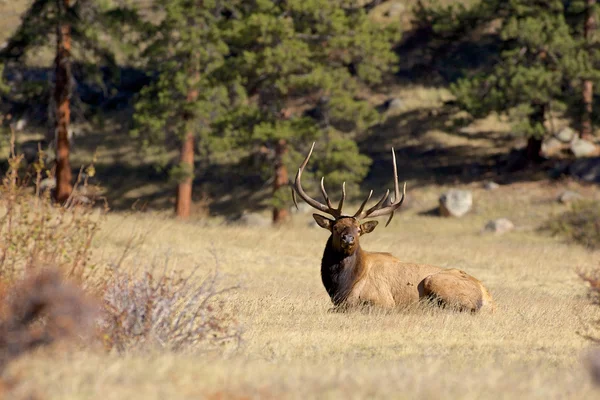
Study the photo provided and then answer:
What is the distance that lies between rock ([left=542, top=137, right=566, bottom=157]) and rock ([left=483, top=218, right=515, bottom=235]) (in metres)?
8.70

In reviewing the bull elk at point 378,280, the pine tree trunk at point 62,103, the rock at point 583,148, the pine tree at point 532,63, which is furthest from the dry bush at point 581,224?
the pine tree trunk at point 62,103

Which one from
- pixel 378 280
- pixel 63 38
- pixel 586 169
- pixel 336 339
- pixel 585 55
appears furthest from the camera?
pixel 586 169

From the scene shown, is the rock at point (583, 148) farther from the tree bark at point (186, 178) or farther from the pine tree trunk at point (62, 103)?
the pine tree trunk at point (62, 103)

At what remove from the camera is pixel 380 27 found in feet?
97.7

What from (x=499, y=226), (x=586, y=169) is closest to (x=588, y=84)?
(x=586, y=169)

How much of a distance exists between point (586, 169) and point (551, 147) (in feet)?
9.60

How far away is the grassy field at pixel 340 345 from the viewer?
511 centimetres

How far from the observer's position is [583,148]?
118 feet

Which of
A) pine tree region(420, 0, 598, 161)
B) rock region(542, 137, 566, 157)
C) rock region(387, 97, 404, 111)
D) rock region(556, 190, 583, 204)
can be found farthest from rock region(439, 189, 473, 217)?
rock region(387, 97, 404, 111)

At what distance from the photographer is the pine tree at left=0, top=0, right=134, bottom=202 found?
82.3 feet

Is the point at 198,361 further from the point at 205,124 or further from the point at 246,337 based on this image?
the point at 205,124

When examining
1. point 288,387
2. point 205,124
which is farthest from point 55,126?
point 288,387

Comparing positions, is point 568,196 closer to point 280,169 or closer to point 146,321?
point 280,169

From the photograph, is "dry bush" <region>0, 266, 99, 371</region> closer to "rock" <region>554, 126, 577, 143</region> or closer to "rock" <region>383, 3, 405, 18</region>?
"rock" <region>554, 126, 577, 143</region>
